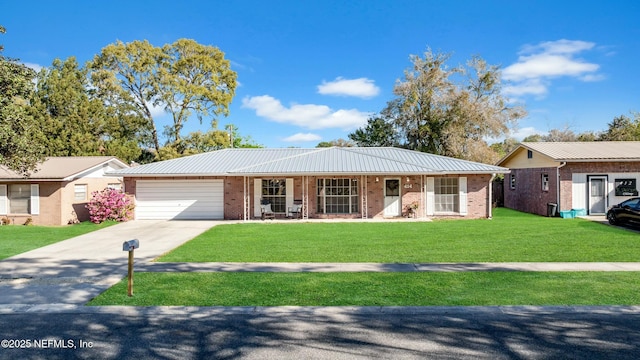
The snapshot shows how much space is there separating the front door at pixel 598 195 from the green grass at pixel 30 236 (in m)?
24.5

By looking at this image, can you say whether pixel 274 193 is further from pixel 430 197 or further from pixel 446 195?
pixel 446 195

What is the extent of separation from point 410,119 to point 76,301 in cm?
3304

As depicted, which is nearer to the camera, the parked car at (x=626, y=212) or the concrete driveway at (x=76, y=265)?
the concrete driveway at (x=76, y=265)

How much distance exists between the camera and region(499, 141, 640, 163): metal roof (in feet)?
64.4

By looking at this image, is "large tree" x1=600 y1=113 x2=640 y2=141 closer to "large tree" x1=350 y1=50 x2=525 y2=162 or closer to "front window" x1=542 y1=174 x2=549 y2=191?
"large tree" x1=350 y1=50 x2=525 y2=162

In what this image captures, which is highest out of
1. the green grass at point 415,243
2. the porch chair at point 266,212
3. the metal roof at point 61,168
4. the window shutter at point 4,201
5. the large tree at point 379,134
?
the large tree at point 379,134

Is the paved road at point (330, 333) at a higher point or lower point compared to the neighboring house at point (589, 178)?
lower

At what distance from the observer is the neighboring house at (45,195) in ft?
63.7

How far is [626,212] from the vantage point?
15.5m

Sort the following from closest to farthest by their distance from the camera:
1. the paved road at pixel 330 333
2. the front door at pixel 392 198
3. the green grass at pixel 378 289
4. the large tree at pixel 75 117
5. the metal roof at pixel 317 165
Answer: the paved road at pixel 330 333 → the green grass at pixel 378 289 → the metal roof at pixel 317 165 → the front door at pixel 392 198 → the large tree at pixel 75 117

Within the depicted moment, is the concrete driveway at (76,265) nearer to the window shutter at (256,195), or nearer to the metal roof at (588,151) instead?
the window shutter at (256,195)

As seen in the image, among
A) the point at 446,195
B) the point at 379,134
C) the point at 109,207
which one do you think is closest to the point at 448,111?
the point at 379,134

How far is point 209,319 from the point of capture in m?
6.16

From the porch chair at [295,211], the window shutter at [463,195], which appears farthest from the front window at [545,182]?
the porch chair at [295,211]
